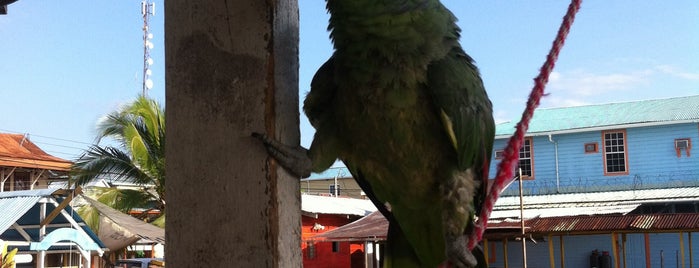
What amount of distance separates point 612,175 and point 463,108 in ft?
58.4

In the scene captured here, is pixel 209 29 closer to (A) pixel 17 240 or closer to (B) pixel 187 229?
(B) pixel 187 229

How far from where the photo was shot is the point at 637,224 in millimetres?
11570

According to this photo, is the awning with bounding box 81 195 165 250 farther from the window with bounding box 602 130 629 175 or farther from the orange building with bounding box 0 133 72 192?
the window with bounding box 602 130 629 175

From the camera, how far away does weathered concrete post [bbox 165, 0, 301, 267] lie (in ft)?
4.36

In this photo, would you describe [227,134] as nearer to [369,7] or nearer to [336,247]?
[369,7]

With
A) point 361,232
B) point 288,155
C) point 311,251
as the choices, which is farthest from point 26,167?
point 288,155

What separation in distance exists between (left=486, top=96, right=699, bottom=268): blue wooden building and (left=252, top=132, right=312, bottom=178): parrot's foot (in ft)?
50.1

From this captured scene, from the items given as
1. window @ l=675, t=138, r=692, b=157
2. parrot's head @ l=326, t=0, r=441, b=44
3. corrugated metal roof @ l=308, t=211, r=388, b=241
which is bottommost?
corrugated metal roof @ l=308, t=211, r=388, b=241

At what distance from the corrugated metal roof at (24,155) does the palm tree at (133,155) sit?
4670 mm

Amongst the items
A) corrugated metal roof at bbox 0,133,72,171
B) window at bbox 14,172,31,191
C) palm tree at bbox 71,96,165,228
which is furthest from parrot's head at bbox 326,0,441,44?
window at bbox 14,172,31,191

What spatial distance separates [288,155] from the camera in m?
1.44

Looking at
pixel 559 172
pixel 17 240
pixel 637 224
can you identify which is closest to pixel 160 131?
pixel 17 240

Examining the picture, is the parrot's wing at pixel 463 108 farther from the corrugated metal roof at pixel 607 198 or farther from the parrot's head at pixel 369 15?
the corrugated metal roof at pixel 607 198

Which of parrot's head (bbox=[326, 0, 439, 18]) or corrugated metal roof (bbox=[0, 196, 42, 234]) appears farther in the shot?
corrugated metal roof (bbox=[0, 196, 42, 234])
